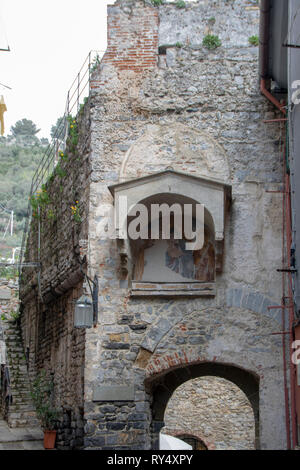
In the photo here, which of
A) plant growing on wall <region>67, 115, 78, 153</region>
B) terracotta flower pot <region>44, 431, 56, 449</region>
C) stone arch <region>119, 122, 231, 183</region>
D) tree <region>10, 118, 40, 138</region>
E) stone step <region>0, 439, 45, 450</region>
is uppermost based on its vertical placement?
tree <region>10, 118, 40, 138</region>

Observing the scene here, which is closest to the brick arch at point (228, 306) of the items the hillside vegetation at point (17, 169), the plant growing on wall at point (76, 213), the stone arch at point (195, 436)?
the plant growing on wall at point (76, 213)

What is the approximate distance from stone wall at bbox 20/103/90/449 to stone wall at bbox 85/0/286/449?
46 centimetres

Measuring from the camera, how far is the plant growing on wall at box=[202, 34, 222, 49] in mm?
10008

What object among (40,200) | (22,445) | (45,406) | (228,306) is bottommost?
(22,445)

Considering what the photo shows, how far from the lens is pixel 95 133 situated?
32.3 feet

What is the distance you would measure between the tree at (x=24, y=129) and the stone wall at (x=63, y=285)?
4110 centimetres

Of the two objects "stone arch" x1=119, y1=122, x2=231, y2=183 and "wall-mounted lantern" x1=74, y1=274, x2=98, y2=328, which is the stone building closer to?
"stone arch" x1=119, y1=122, x2=231, y2=183

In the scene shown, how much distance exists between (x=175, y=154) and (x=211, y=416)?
8102 mm

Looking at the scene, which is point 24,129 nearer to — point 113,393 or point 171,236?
point 171,236

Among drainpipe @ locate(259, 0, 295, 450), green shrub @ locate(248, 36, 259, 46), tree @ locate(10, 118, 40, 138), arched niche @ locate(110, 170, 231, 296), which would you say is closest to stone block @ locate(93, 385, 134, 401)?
arched niche @ locate(110, 170, 231, 296)

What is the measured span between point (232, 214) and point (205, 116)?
150 centimetres

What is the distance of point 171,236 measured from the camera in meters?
9.79

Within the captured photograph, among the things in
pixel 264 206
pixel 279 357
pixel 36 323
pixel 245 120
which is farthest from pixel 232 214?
pixel 36 323

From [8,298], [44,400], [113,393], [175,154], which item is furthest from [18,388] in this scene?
[175,154]
